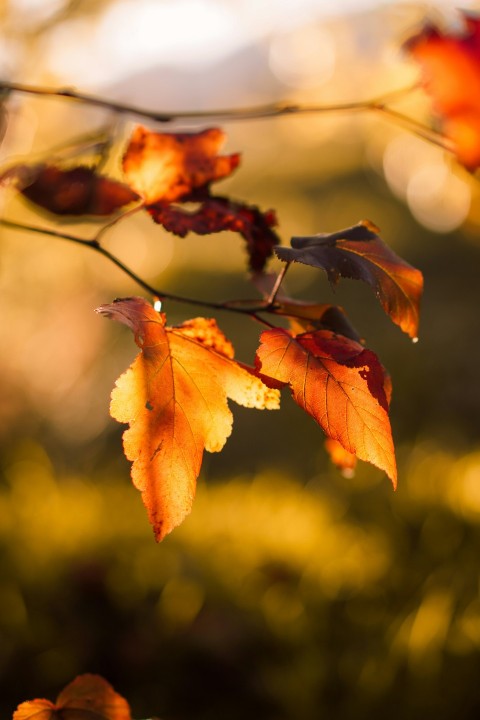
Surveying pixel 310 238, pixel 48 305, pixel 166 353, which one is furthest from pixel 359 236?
pixel 48 305

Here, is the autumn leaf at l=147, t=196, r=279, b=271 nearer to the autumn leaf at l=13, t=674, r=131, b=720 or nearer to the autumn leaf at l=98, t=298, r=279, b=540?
the autumn leaf at l=98, t=298, r=279, b=540

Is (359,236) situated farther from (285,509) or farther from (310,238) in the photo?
(285,509)

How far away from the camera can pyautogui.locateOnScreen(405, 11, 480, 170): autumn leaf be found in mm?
773

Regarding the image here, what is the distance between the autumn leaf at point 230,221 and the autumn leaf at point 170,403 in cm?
16

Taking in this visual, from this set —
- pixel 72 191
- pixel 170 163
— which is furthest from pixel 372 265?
pixel 72 191

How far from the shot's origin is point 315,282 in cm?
451

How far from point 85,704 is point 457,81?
0.74 meters

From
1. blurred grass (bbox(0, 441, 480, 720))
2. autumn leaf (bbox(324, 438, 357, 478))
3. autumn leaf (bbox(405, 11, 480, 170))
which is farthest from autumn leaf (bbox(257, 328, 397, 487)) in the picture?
blurred grass (bbox(0, 441, 480, 720))

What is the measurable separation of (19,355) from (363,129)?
429 cm

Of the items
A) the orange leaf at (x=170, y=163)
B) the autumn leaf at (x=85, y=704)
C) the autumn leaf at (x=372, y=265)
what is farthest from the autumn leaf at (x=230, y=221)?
the autumn leaf at (x=85, y=704)

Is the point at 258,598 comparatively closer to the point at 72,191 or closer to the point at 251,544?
the point at 251,544

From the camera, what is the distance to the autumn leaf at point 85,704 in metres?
0.59

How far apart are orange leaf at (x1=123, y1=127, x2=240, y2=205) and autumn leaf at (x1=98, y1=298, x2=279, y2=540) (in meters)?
0.23

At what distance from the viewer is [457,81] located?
2.60 ft
